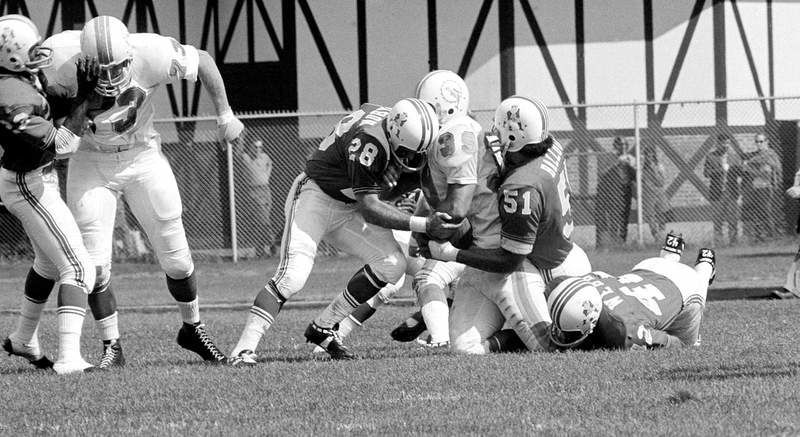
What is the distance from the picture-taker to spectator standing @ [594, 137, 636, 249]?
19125 millimetres

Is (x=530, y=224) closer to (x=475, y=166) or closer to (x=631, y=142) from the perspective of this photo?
(x=475, y=166)

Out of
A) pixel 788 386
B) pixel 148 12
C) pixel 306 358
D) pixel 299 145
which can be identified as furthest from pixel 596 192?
pixel 788 386

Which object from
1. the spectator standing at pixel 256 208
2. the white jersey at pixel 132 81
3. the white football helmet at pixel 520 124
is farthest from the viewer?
the spectator standing at pixel 256 208

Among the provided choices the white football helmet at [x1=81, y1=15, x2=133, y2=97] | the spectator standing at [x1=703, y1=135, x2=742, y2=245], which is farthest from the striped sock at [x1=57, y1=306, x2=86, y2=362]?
the spectator standing at [x1=703, y1=135, x2=742, y2=245]

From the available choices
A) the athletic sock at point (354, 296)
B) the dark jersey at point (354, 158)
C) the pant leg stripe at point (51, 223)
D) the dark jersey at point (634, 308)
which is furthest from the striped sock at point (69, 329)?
the dark jersey at point (634, 308)

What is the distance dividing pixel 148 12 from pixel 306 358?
622 inches

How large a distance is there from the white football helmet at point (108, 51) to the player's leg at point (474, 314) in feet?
8.41

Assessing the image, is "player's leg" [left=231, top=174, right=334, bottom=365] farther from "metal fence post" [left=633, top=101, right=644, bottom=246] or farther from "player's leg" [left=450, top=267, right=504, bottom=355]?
"metal fence post" [left=633, top=101, right=644, bottom=246]

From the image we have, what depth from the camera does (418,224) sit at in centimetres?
763

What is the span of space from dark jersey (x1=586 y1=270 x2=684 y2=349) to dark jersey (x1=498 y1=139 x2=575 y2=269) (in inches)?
15.7

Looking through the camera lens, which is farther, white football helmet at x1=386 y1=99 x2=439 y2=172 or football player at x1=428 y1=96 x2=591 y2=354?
football player at x1=428 y1=96 x2=591 y2=354

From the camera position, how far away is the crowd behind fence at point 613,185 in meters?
19.0

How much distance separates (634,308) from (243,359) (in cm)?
241

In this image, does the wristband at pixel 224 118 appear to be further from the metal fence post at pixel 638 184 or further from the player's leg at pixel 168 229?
the metal fence post at pixel 638 184
